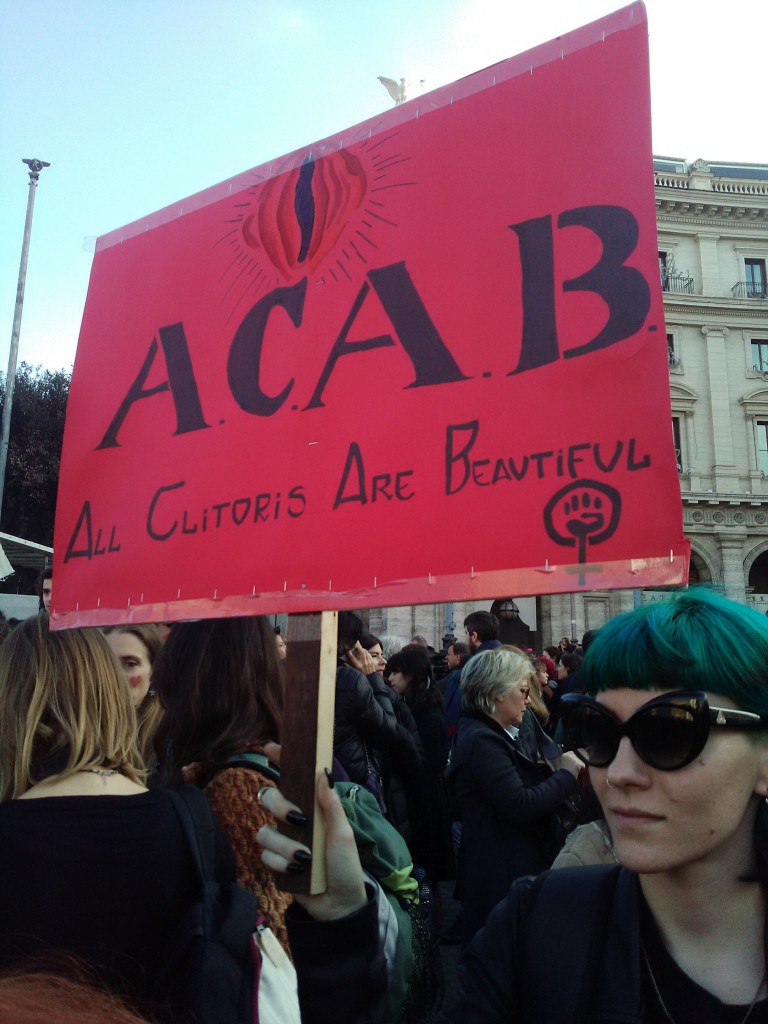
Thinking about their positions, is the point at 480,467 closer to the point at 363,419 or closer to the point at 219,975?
the point at 363,419

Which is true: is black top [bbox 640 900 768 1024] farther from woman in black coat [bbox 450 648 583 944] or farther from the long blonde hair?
woman in black coat [bbox 450 648 583 944]

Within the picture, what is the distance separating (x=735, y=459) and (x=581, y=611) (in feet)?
25.8

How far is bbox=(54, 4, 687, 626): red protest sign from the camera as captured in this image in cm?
141

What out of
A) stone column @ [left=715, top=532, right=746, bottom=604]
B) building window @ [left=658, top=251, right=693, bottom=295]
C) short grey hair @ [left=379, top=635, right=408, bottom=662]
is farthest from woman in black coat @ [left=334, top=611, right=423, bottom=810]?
building window @ [left=658, top=251, right=693, bottom=295]

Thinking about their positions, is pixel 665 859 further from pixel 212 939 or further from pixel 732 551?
pixel 732 551

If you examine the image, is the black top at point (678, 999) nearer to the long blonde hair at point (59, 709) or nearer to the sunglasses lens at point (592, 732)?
the sunglasses lens at point (592, 732)

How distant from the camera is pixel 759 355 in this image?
29.4m

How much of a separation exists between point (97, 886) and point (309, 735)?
1.69 ft

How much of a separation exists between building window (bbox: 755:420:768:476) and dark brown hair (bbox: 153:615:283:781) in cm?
2922

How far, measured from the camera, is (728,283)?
29688mm

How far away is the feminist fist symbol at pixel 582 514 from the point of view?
1.35 m

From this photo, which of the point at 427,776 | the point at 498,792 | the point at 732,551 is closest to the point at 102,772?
the point at 498,792

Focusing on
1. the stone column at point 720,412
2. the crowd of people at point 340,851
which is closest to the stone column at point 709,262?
the stone column at point 720,412

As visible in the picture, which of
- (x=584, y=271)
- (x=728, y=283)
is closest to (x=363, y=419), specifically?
(x=584, y=271)
